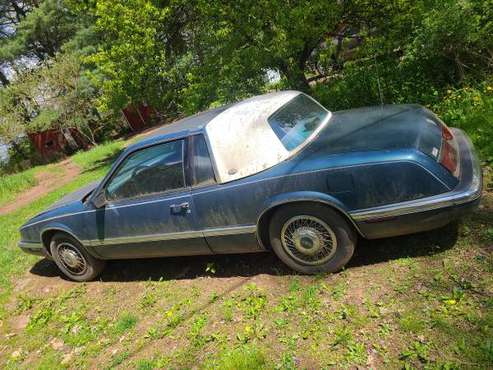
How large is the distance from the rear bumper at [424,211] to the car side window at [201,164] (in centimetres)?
138

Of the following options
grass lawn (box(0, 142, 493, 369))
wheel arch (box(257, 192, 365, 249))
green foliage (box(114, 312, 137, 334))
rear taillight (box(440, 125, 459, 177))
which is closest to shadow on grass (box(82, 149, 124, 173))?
grass lawn (box(0, 142, 493, 369))

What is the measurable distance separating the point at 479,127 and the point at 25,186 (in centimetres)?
1526

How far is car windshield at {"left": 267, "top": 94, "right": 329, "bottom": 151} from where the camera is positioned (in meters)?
4.08

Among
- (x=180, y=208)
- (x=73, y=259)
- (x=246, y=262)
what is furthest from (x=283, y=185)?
(x=73, y=259)

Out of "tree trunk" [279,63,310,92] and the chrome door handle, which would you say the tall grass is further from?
the chrome door handle

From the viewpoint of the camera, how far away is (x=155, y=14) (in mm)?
12430

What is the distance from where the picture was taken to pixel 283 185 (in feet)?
12.2

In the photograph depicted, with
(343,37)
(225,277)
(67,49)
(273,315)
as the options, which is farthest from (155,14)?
(67,49)

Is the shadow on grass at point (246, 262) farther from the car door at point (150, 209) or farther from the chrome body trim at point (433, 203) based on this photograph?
the chrome body trim at point (433, 203)

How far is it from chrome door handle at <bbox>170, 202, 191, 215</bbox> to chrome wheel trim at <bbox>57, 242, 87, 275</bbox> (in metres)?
1.79

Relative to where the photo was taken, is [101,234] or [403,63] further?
[403,63]

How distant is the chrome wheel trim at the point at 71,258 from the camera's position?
541cm

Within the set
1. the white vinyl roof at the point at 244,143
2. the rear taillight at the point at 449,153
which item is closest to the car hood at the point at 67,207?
the white vinyl roof at the point at 244,143

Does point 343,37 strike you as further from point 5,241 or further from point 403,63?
point 5,241
